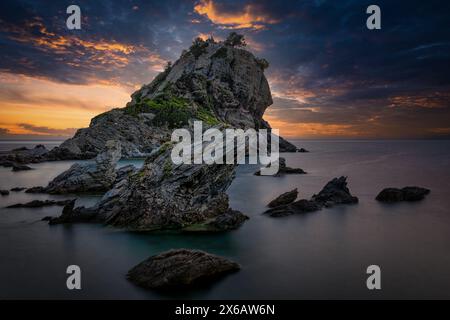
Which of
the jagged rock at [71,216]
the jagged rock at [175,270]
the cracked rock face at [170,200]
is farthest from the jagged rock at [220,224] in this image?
the jagged rock at [71,216]

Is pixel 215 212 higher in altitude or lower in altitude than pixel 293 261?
higher

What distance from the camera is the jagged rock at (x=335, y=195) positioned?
25.8 meters

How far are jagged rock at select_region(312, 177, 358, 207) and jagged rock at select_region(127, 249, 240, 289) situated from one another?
14583 millimetres

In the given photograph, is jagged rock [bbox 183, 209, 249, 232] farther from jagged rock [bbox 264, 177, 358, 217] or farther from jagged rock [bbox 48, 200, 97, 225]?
jagged rock [bbox 48, 200, 97, 225]

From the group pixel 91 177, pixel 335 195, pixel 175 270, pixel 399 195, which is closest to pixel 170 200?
pixel 175 270

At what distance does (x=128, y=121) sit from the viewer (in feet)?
267

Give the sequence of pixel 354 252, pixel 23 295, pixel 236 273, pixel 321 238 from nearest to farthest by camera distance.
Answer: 1. pixel 23 295
2. pixel 236 273
3. pixel 354 252
4. pixel 321 238

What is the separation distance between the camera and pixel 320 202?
25.4 meters

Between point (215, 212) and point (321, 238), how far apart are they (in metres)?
6.20

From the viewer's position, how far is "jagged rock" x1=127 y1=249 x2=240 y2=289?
38.8ft

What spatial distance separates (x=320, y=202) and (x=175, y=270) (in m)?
16.1

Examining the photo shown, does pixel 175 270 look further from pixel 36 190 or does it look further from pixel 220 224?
pixel 36 190
